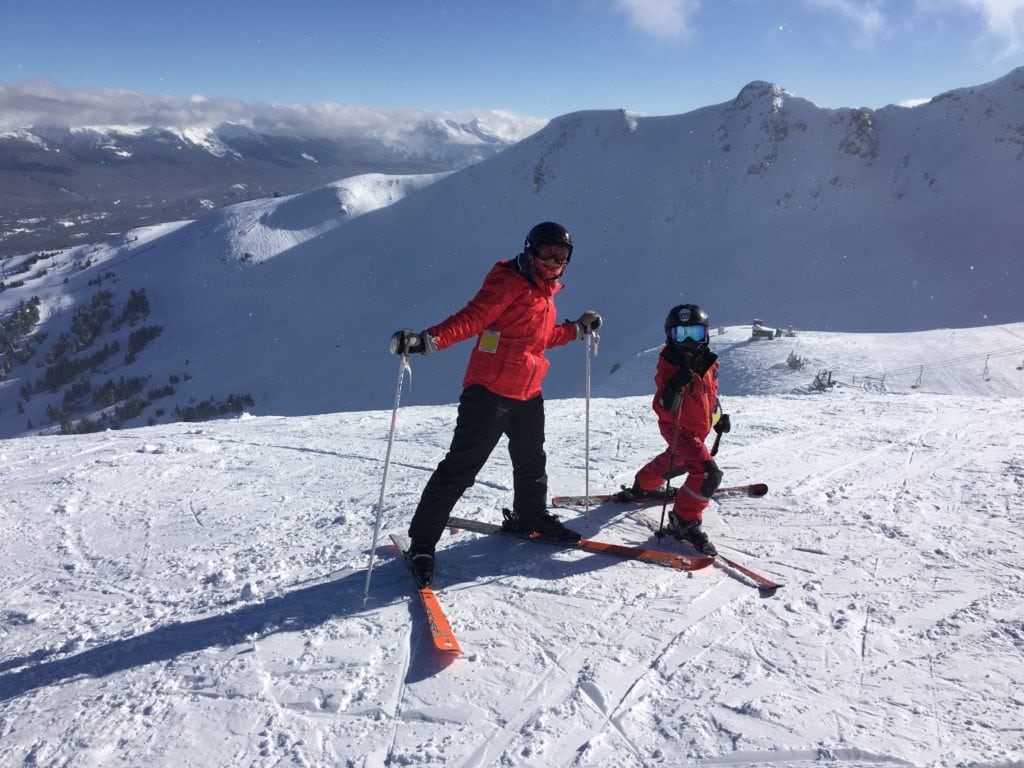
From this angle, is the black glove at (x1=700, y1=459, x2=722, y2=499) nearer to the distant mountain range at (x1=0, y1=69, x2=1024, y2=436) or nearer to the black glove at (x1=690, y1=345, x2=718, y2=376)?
the black glove at (x1=690, y1=345, x2=718, y2=376)

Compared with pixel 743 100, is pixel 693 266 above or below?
below

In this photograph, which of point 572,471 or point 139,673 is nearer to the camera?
point 139,673

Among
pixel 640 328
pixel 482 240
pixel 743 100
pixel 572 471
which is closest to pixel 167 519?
pixel 572 471

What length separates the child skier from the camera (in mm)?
4285

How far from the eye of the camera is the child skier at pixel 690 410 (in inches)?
169

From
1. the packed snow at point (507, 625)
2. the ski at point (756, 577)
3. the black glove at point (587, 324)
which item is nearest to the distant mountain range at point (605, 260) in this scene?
the packed snow at point (507, 625)

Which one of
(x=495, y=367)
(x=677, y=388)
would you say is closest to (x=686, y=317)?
(x=677, y=388)

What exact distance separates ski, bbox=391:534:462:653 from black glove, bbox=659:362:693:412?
6.98 ft

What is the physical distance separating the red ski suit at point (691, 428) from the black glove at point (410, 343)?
1.90 m

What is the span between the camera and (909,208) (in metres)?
37.6

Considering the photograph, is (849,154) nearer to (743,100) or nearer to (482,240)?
(743,100)

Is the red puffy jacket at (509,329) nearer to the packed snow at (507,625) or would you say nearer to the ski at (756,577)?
the packed snow at (507,625)

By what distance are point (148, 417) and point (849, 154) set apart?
53.2m

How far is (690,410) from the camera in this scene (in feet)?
14.6
